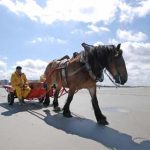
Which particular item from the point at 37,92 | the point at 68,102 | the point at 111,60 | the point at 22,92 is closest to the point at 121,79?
the point at 111,60

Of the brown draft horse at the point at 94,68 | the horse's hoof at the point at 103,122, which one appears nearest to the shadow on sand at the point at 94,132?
the horse's hoof at the point at 103,122

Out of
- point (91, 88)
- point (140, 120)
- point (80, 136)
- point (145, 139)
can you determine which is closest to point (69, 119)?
point (91, 88)

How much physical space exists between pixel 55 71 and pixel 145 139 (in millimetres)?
5945

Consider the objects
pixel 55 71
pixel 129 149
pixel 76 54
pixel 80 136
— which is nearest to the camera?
pixel 129 149

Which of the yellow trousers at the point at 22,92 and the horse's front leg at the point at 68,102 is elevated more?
the yellow trousers at the point at 22,92

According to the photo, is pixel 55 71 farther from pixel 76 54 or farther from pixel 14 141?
pixel 14 141

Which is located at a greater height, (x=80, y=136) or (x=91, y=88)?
(x=91, y=88)

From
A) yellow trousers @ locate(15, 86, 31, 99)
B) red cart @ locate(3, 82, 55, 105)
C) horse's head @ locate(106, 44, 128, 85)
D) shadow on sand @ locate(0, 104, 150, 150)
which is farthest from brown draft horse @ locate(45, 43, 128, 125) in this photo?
yellow trousers @ locate(15, 86, 31, 99)

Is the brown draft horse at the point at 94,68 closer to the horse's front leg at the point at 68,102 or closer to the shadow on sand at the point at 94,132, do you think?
the horse's front leg at the point at 68,102

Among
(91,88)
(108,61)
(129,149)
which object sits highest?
(108,61)

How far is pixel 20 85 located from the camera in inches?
554

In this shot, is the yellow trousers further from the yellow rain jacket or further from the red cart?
the red cart

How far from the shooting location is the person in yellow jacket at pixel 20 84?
45.6 feet

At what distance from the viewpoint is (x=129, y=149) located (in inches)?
249
